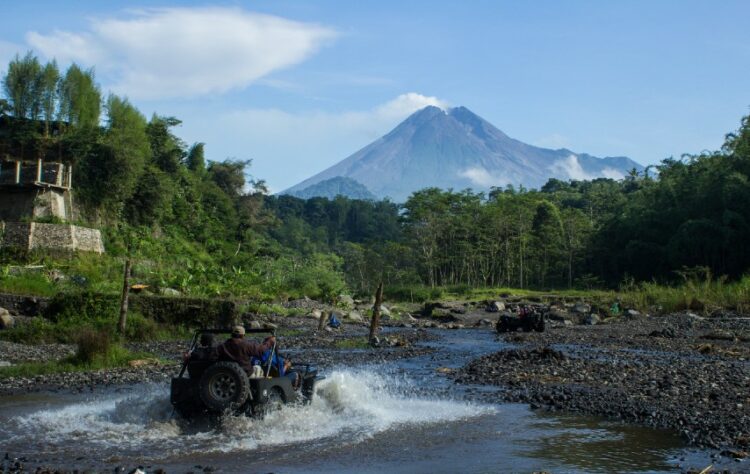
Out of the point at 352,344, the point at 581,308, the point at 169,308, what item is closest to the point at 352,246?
the point at 581,308

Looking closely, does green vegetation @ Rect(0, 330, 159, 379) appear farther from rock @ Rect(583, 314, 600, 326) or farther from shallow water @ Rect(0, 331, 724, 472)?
rock @ Rect(583, 314, 600, 326)

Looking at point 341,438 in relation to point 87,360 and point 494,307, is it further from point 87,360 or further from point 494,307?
point 494,307

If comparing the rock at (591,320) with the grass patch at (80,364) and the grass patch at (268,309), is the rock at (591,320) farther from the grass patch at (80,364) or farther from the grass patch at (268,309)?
the grass patch at (80,364)

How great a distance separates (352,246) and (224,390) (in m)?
96.7

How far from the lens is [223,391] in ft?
42.4

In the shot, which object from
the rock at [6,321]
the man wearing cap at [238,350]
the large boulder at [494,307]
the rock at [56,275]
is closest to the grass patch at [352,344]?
the rock at [6,321]

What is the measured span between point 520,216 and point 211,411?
7510 centimetres

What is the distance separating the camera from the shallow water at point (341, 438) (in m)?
11.3

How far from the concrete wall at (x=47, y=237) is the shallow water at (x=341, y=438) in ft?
112

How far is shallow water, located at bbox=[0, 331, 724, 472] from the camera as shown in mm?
11320

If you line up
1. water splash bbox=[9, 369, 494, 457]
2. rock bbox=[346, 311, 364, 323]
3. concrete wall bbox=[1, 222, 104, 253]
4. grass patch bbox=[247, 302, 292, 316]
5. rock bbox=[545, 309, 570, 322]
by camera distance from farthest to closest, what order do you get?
A: concrete wall bbox=[1, 222, 104, 253]
rock bbox=[545, 309, 570, 322]
rock bbox=[346, 311, 364, 323]
grass patch bbox=[247, 302, 292, 316]
water splash bbox=[9, 369, 494, 457]

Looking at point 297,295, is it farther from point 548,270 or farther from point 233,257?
point 548,270

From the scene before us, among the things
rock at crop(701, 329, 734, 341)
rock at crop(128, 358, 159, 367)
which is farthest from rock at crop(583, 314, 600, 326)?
rock at crop(128, 358, 159, 367)

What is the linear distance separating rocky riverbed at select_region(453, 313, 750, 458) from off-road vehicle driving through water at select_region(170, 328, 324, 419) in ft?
20.3
